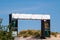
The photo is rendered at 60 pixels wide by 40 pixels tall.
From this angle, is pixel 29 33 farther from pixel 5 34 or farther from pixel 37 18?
pixel 5 34

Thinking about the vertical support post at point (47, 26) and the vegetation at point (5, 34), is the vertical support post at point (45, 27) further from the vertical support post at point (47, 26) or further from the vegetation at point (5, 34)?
the vegetation at point (5, 34)

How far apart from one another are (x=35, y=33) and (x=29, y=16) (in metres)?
13.1

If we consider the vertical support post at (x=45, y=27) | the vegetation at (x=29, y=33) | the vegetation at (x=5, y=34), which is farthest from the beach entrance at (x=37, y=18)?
the vegetation at (x=5, y=34)

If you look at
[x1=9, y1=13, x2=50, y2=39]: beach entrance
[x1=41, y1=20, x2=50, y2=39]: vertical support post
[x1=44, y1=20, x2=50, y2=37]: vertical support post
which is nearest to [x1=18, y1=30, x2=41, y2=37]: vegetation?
[x1=41, y1=20, x2=50, y2=39]: vertical support post

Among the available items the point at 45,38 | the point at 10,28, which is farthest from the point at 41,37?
the point at 10,28

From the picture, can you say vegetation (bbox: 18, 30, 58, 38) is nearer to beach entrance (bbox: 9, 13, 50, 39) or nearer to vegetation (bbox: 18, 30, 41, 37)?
vegetation (bbox: 18, 30, 41, 37)

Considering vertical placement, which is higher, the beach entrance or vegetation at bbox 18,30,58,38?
the beach entrance

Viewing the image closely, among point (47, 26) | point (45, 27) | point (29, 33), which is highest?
point (47, 26)

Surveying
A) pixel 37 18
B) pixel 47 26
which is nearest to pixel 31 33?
pixel 47 26

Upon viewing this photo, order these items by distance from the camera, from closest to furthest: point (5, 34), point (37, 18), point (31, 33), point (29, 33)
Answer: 1. point (5, 34)
2. point (37, 18)
3. point (31, 33)
4. point (29, 33)

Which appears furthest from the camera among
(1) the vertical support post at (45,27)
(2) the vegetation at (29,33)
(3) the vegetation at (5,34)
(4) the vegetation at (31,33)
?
(2) the vegetation at (29,33)

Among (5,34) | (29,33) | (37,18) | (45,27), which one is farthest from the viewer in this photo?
(29,33)

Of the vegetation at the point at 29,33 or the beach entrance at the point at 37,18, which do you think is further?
the vegetation at the point at 29,33

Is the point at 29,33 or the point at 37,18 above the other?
the point at 37,18
